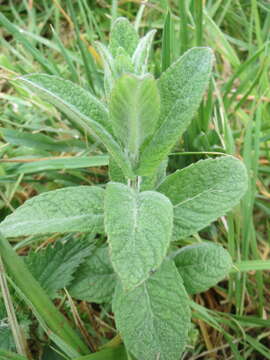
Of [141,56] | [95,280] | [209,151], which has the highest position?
[141,56]

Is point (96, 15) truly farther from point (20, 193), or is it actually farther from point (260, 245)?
point (260, 245)

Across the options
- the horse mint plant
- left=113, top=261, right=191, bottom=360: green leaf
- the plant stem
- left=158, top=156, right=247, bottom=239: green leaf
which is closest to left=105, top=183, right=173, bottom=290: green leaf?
the horse mint plant

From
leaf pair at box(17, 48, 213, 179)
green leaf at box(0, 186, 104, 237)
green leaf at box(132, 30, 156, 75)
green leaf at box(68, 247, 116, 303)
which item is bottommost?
green leaf at box(68, 247, 116, 303)

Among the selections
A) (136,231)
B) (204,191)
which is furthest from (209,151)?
(136,231)

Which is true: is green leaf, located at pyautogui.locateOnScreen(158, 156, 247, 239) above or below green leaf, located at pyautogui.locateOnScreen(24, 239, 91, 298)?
above

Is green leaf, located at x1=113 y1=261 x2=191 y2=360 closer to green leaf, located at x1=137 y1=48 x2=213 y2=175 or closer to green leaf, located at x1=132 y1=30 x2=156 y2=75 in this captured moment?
green leaf, located at x1=137 y1=48 x2=213 y2=175

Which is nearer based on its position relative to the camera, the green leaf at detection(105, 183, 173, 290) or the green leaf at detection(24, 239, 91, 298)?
the green leaf at detection(105, 183, 173, 290)

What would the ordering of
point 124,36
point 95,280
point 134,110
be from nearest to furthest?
point 134,110
point 124,36
point 95,280

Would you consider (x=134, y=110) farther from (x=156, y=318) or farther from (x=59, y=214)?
(x=156, y=318)
